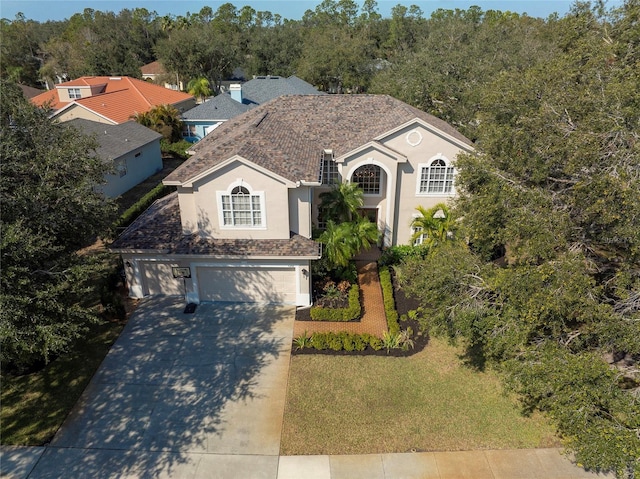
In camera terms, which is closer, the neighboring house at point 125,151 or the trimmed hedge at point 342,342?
the trimmed hedge at point 342,342

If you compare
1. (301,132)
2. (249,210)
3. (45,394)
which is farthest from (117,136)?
(45,394)

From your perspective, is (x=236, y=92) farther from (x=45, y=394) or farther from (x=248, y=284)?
(x=45, y=394)

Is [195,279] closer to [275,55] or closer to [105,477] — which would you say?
[105,477]

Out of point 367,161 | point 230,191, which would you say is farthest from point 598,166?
point 230,191

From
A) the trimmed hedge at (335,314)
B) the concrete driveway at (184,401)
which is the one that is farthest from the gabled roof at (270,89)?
the concrete driveway at (184,401)

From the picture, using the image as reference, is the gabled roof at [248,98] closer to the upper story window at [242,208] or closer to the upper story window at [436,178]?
the upper story window at [436,178]

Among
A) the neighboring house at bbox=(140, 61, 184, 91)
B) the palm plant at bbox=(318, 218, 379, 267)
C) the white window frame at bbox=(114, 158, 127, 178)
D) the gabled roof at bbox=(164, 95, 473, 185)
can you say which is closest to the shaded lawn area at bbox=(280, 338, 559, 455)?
Answer: the palm plant at bbox=(318, 218, 379, 267)
